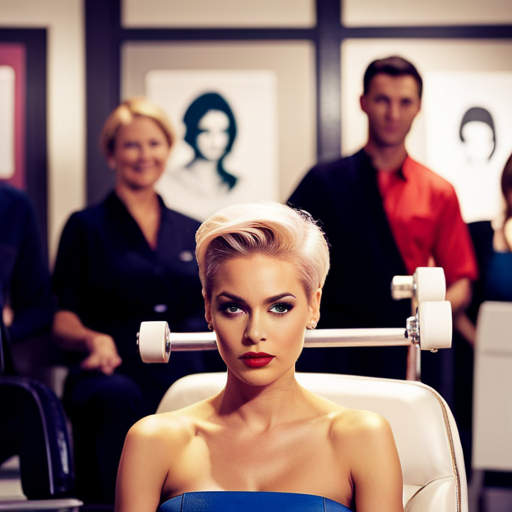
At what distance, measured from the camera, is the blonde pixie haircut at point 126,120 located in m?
3.03

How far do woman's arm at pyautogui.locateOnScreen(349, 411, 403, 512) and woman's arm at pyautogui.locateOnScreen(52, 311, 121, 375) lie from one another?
161 centimetres

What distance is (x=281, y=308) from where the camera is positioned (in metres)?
1.23

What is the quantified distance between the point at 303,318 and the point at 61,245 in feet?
6.25

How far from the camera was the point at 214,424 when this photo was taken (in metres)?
1.29

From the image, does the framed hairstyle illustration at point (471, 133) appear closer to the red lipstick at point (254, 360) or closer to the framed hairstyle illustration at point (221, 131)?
the framed hairstyle illustration at point (221, 131)

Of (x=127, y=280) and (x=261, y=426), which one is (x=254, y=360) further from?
(x=127, y=280)

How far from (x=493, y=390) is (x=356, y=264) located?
2.45 ft

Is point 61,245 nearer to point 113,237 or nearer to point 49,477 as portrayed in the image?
point 113,237

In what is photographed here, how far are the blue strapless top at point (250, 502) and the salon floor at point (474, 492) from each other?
190cm

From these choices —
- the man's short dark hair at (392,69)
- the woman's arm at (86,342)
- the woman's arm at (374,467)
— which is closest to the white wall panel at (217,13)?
the man's short dark hair at (392,69)

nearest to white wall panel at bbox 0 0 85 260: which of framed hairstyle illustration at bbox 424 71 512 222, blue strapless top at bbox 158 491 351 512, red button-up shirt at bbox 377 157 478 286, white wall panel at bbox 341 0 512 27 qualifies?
white wall panel at bbox 341 0 512 27

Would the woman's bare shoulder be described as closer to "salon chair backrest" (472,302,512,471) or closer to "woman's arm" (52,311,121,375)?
"woman's arm" (52,311,121,375)

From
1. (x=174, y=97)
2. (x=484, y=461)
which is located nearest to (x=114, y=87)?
(x=174, y=97)

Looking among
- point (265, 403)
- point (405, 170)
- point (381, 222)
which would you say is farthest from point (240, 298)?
point (405, 170)
